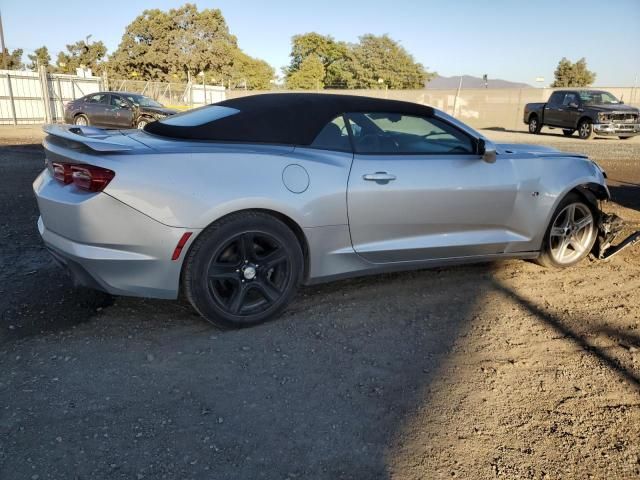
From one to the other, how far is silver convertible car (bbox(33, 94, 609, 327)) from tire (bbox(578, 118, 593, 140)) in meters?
18.4

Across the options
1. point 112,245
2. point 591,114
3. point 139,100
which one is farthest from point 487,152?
point 591,114

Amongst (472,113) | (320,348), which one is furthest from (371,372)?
(472,113)

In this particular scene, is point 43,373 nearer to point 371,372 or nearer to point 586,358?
point 371,372

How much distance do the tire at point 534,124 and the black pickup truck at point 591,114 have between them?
3.20 ft

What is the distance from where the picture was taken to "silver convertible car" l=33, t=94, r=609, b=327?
316 centimetres

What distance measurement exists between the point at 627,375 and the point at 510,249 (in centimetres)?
152

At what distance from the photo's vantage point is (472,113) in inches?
1350

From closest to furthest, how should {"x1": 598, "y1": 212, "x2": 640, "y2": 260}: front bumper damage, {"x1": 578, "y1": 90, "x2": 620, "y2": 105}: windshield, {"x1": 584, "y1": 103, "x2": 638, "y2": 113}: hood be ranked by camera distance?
{"x1": 598, "y1": 212, "x2": 640, "y2": 260}: front bumper damage
{"x1": 584, "y1": 103, "x2": 638, "y2": 113}: hood
{"x1": 578, "y1": 90, "x2": 620, "y2": 105}: windshield

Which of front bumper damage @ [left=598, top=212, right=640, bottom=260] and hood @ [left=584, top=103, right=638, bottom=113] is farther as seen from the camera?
hood @ [left=584, top=103, right=638, bottom=113]

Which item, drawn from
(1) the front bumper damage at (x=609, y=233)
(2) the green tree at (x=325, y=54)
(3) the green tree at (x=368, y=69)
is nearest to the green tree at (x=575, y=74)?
(3) the green tree at (x=368, y=69)

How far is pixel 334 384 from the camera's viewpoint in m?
2.92

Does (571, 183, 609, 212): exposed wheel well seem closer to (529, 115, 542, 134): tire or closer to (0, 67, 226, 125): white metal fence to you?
(529, 115, 542, 134): tire

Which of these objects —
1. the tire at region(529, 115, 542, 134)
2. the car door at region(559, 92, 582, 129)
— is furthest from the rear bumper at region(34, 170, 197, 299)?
the tire at region(529, 115, 542, 134)

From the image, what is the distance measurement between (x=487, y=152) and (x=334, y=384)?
2.21m
